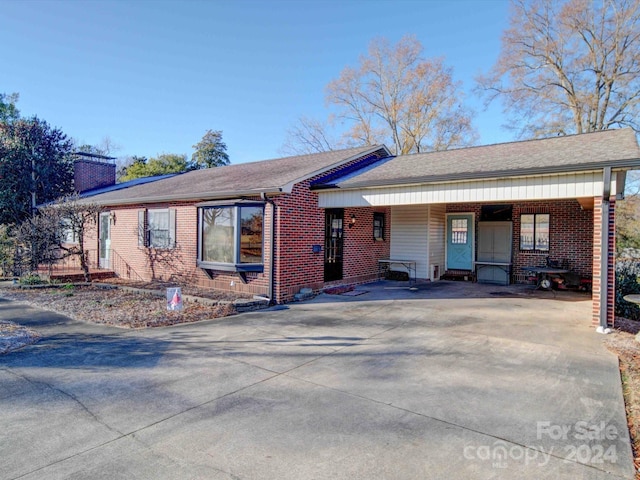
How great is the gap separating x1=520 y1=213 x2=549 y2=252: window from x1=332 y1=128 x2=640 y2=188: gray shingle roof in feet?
10.5

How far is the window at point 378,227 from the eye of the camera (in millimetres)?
13153

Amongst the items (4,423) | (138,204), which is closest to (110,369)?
(4,423)

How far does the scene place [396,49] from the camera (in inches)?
1018

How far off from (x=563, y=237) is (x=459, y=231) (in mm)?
3338

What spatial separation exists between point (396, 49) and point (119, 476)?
93.2ft

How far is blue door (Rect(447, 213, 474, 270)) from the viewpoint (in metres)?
13.9

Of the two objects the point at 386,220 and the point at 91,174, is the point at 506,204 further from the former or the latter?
the point at 91,174

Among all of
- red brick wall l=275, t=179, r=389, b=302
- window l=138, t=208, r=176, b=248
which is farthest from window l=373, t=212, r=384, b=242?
window l=138, t=208, r=176, b=248

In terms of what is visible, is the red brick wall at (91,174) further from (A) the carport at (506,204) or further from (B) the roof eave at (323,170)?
(A) the carport at (506,204)

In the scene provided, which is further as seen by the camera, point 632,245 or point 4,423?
point 632,245

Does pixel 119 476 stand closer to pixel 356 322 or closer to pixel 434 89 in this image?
pixel 356 322

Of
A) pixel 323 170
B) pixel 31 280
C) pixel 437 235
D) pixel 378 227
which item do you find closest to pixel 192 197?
pixel 323 170

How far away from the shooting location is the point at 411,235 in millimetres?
13492

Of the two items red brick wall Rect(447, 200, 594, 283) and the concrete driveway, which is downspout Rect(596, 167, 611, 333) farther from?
red brick wall Rect(447, 200, 594, 283)
